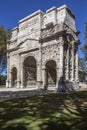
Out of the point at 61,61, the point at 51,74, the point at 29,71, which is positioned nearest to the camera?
the point at 61,61

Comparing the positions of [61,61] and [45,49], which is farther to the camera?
[45,49]

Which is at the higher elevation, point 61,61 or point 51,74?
point 61,61

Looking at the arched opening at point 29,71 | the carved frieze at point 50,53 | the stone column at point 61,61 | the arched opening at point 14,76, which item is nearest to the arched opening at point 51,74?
the carved frieze at point 50,53

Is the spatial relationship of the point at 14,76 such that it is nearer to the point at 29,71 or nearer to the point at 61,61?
the point at 29,71

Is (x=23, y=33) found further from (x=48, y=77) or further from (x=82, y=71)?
(x=82, y=71)

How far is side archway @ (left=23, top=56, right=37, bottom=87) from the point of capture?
21.4m

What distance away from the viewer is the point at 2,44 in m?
31.1

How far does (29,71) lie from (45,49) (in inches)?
188

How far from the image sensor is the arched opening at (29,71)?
21.4 m

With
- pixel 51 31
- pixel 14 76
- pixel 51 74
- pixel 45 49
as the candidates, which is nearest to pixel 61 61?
pixel 45 49

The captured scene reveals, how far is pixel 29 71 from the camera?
22.1 metres

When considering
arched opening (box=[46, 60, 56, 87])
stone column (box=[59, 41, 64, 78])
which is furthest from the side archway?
stone column (box=[59, 41, 64, 78])

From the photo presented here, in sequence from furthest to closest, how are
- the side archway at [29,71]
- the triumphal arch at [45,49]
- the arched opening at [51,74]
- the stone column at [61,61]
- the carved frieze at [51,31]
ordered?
the side archway at [29,71]
the arched opening at [51,74]
the carved frieze at [51,31]
the triumphal arch at [45,49]
the stone column at [61,61]

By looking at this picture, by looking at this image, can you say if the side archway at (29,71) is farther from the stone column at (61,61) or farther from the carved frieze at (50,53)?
the stone column at (61,61)
